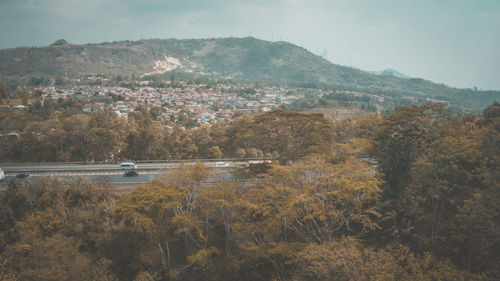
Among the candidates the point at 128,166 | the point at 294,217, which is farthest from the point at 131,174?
the point at 294,217

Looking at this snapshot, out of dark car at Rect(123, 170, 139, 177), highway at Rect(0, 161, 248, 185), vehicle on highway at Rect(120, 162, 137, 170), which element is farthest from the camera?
vehicle on highway at Rect(120, 162, 137, 170)

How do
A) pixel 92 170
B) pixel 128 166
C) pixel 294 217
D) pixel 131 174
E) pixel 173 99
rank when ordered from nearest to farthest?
pixel 294 217 → pixel 131 174 → pixel 128 166 → pixel 92 170 → pixel 173 99

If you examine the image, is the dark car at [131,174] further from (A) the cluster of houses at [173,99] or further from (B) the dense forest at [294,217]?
(A) the cluster of houses at [173,99]

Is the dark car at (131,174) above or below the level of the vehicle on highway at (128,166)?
below

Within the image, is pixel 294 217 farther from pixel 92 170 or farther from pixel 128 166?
pixel 92 170

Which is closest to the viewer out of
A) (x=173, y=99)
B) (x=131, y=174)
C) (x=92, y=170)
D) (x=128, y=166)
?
(x=131, y=174)

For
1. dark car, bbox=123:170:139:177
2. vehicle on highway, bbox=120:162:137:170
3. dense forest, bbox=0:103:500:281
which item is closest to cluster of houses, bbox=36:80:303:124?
vehicle on highway, bbox=120:162:137:170

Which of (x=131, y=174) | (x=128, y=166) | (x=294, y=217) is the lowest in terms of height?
(x=131, y=174)

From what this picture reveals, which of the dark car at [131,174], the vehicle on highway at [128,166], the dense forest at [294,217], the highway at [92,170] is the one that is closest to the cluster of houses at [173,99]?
the highway at [92,170]

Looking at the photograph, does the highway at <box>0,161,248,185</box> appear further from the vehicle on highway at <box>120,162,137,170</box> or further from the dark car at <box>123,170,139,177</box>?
the vehicle on highway at <box>120,162,137,170</box>
